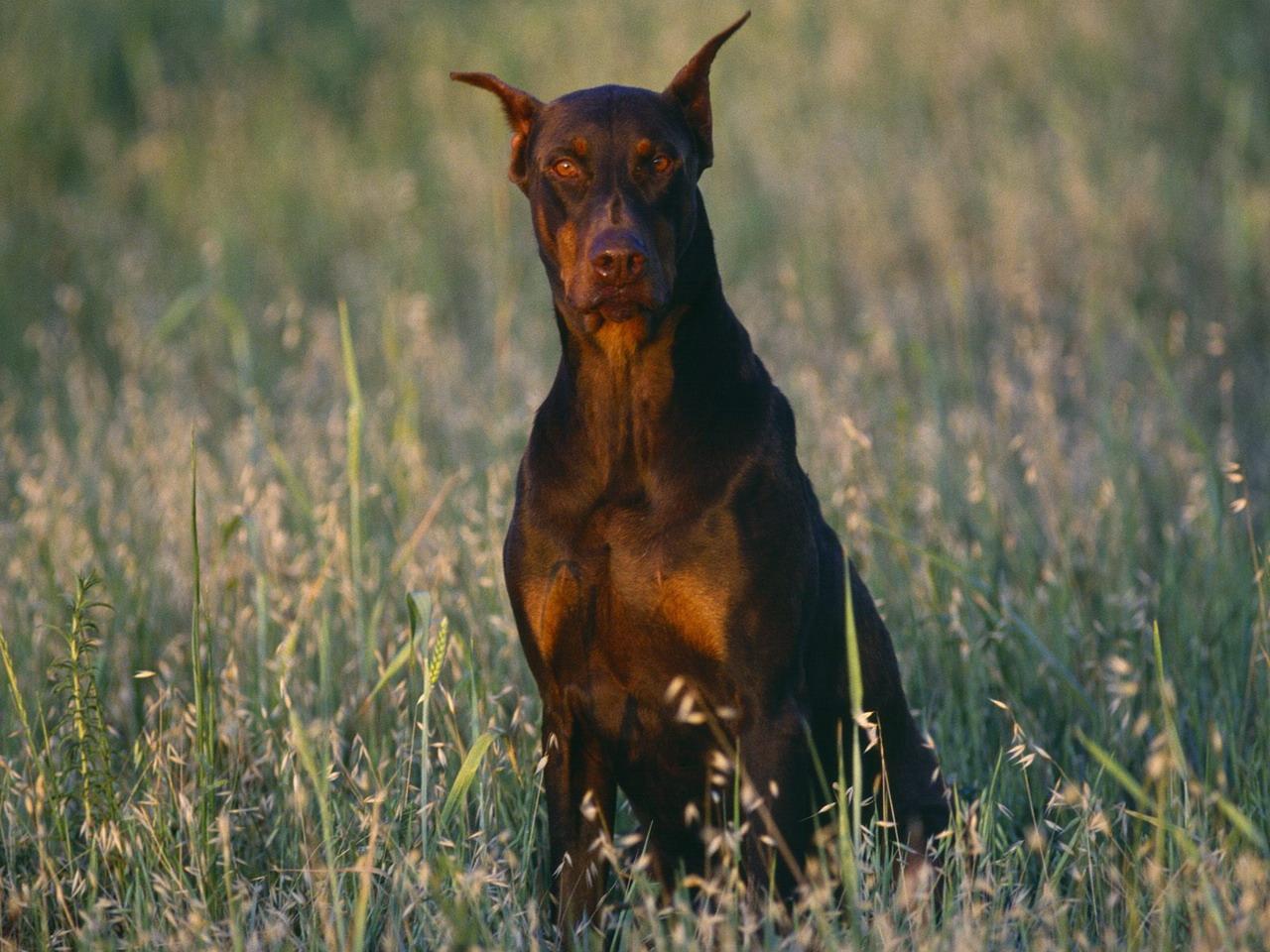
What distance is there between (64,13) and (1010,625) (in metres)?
7.71

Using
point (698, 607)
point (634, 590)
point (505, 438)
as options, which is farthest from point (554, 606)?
point (505, 438)

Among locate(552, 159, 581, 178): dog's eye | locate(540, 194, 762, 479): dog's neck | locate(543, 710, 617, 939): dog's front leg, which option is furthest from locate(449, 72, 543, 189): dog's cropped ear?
locate(543, 710, 617, 939): dog's front leg

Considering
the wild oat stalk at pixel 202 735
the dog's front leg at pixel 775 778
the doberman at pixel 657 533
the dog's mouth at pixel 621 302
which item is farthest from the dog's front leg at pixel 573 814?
the dog's mouth at pixel 621 302

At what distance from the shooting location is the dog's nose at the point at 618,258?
279 centimetres

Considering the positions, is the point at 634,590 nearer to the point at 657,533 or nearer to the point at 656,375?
the point at 657,533

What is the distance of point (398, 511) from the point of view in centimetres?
492

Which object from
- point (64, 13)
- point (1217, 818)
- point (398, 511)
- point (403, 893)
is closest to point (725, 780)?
point (403, 893)

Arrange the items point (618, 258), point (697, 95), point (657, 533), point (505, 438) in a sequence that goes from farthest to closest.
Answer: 1. point (505, 438)
2. point (697, 95)
3. point (657, 533)
4. point (618, 258)

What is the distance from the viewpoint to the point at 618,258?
2793mm

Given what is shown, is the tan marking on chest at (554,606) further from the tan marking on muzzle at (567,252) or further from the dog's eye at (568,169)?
the dog's eye at (568,169)

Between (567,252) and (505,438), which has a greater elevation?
(567,252)

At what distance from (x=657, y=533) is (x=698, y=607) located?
153 mm

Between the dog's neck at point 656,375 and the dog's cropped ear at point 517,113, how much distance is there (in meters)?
0.39

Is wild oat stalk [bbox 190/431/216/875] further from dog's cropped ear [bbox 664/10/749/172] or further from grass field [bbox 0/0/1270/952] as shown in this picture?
dog's cropped ear [bbox 664/10/749/172]
